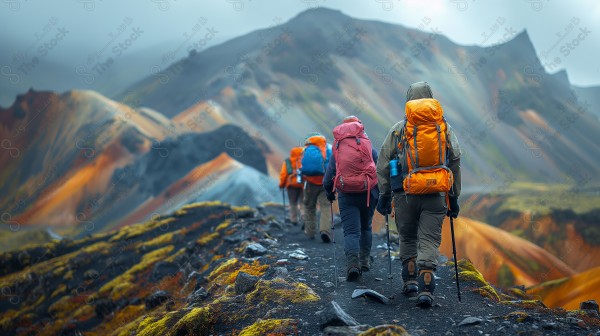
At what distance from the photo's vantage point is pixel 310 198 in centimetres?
1305

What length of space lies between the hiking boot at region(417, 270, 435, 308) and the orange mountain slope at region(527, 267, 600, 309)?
29886 mm

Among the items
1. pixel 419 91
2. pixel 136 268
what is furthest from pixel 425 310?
pixel 136 268

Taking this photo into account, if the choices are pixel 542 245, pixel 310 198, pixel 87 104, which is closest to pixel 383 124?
pixel 542 245

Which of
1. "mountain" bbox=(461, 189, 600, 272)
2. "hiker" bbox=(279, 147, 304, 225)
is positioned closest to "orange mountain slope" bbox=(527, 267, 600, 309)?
"hiker" bbox=(279, 147, 304, 225)

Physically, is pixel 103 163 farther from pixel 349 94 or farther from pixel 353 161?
pixel 353 161

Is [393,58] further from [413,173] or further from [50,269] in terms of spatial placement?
[413,173]

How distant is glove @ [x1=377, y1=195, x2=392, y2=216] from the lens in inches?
299

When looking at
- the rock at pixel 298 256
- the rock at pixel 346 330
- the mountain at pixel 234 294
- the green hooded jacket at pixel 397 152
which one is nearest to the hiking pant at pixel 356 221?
the mountain at pixel 234 294

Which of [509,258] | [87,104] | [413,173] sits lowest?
[509,258]

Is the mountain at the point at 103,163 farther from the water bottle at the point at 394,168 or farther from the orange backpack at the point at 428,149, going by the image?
the orange backpack at the point at 428,149

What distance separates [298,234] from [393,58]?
176763 mm

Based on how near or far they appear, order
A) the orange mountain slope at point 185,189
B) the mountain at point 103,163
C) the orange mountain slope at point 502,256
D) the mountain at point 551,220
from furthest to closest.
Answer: the mountain at point 551,220 < the mountain at point 103,163 < the orange mountain slope at point 185,189 < the orange mountain slope at point 502,256

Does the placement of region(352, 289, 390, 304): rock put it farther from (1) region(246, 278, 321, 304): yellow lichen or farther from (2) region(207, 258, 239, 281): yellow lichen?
(2) region(207, 258, 239, 281): yellow lichen

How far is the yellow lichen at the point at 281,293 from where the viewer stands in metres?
7.42
